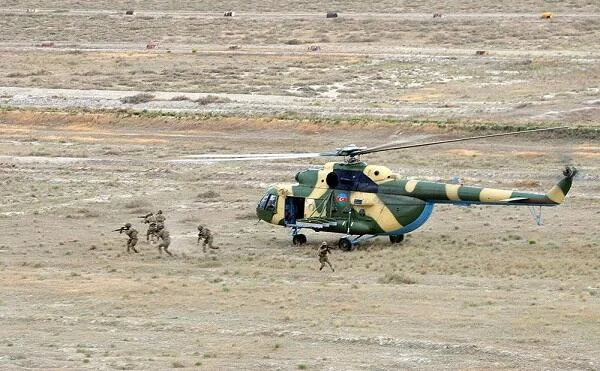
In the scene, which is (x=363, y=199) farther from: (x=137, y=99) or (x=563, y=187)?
(x=137, y=99)

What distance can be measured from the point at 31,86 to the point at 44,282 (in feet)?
143

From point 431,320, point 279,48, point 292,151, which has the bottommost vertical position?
point 431,320

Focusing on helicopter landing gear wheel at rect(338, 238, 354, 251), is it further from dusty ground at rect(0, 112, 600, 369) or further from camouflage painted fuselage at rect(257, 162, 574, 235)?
dusty ground at rect(0, 112, 600, 369)

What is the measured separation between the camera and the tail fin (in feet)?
102

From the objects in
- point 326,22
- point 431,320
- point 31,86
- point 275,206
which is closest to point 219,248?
point 275,206

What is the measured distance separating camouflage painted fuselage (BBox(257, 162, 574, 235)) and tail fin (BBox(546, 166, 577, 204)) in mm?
567

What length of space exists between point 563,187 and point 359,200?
5413 millimetres

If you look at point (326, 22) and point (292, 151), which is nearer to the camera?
point (292, 151)

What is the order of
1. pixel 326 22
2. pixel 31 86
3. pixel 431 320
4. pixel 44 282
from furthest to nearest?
pixel 326 22
pixel 31 86
pixel 44 282
pixel 431 320

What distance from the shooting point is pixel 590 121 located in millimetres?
56969

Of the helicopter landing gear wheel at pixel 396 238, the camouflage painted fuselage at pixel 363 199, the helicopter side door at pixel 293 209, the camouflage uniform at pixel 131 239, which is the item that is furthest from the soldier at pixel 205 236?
the helicopter landing gear wheel at pixel 396 238

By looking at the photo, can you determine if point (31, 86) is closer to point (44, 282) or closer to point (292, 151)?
point (292, 151)

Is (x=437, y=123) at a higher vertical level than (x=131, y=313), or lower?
higher

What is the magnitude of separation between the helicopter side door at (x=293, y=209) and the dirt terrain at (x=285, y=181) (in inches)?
30.0
